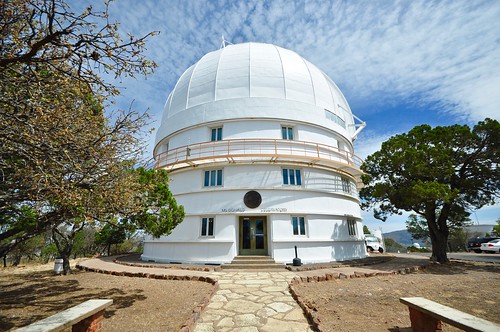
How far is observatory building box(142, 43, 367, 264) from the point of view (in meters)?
12.5

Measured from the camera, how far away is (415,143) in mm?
12453

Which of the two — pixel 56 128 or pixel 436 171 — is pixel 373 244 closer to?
pixel 436 171

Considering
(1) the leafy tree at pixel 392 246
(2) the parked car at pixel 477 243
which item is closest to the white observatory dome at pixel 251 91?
(2) the parked car at pixel 477 243

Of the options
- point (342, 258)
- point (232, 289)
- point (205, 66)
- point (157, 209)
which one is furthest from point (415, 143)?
point (205, 66)

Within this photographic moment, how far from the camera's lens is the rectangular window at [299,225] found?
1265 centimetres

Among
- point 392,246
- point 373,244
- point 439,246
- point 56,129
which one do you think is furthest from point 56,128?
point 392,246

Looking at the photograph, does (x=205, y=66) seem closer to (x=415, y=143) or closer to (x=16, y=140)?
(x=415, y=143)

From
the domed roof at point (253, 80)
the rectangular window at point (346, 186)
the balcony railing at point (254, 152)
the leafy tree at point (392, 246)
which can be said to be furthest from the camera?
the leafy tree at point (392, 246)

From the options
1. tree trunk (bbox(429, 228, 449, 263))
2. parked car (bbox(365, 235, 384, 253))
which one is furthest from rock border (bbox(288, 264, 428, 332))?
parked car (bbox(365, 235, 384, 253))

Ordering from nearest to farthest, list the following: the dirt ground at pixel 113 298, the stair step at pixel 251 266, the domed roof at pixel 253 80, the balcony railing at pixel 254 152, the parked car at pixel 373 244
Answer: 1. the dirt ground at pixel 113 298
2. the stair step at pixel 251 266
3. the balcony railing at pixel 254 152
4. the domed roof at pixel 253 80
5. the parked car at pixel 373 244

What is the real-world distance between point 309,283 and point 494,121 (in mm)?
11525

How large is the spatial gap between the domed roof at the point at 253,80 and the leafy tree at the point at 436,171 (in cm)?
608

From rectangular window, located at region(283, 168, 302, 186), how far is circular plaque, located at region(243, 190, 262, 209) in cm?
180

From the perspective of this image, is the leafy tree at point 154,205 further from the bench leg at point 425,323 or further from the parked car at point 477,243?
the parked car at point 477,243
